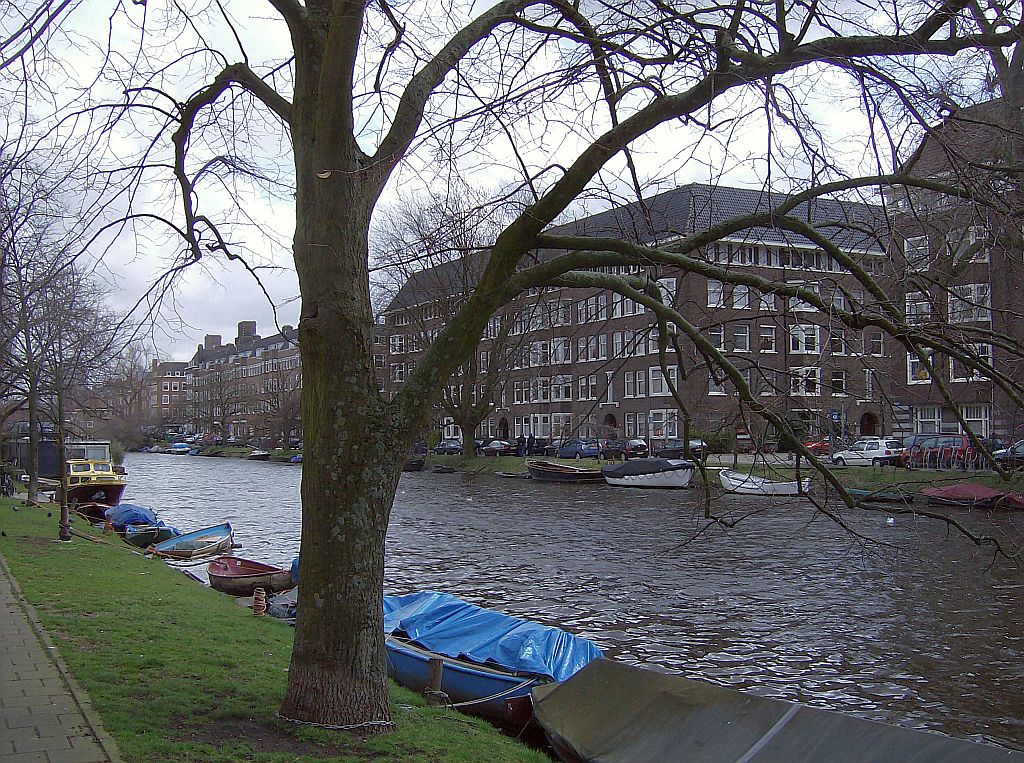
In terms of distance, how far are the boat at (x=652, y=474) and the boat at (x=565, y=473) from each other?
2231mm

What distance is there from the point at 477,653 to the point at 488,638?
16.8 inches

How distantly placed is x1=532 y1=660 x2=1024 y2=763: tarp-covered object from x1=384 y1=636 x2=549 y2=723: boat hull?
0.80 m

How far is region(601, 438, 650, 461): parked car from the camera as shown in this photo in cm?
5525

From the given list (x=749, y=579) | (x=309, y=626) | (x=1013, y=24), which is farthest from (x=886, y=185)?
(x=749, y=579)

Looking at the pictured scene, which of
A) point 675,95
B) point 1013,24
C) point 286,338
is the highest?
point 1013,24

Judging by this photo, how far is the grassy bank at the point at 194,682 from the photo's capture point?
6.94 m

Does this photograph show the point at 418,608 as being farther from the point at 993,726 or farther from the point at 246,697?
the point at 993,726

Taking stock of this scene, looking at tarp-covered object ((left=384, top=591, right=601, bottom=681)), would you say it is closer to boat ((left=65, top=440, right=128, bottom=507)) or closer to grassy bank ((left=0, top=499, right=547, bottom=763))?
grassy bank ((left=0, top=499, right=547, bottom=763))

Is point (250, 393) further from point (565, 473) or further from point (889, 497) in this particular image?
point (889, 497)

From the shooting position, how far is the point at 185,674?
30.2 feet

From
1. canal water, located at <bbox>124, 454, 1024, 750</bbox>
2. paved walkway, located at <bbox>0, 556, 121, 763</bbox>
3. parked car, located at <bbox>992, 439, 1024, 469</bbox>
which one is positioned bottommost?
canal water, located at <bbox>124, 454, 1024, 750</bbox>

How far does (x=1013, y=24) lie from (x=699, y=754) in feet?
19.5

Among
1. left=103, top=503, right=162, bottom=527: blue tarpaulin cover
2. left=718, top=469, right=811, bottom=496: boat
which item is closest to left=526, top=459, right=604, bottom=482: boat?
left=103, top=503, right=162, bottom=527: blue tarpaulin cover

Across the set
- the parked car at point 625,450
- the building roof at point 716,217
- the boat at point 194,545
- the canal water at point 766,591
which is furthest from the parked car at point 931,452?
the building roof at point 716,217
